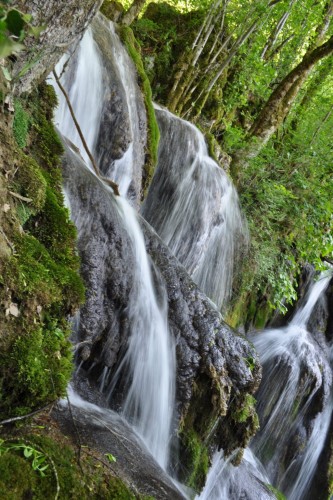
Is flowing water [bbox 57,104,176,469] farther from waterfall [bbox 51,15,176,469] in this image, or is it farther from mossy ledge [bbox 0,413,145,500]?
mossy ledge [bbox 0,413,145,500]

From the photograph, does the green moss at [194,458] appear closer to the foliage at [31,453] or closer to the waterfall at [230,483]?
the waterfall at [230,483]

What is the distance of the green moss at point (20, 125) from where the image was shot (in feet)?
10.4

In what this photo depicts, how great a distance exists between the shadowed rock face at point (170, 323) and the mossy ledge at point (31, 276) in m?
0.52

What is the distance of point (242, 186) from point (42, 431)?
7.51 meters

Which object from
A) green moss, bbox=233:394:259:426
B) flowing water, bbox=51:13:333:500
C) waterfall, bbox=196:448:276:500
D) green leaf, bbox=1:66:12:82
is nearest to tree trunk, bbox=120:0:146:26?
flowing water, bbox=51:13:333:500

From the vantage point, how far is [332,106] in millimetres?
10641

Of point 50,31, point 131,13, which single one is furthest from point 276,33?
point 50,31

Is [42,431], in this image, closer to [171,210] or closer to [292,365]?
[171,210]

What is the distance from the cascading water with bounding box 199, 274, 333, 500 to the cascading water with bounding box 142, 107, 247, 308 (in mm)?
2084

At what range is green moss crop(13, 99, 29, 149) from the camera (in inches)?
125

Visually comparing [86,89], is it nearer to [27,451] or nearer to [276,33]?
[27,451]

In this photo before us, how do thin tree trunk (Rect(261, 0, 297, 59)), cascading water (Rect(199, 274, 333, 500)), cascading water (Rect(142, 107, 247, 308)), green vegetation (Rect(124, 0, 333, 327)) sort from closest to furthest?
cascading water (Rect(142, 107, 247, 308)) < cascading water (Rect(199, 274, 333, 500)) < green vegetation (Rect(124, 0, 333, 327)) < thin tree trunk (Rect(261, 0, 297, 59))

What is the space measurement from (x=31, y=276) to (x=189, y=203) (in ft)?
16.8

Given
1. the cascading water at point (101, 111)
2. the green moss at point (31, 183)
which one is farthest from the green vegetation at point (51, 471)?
the cascading water at point (101, 111)
